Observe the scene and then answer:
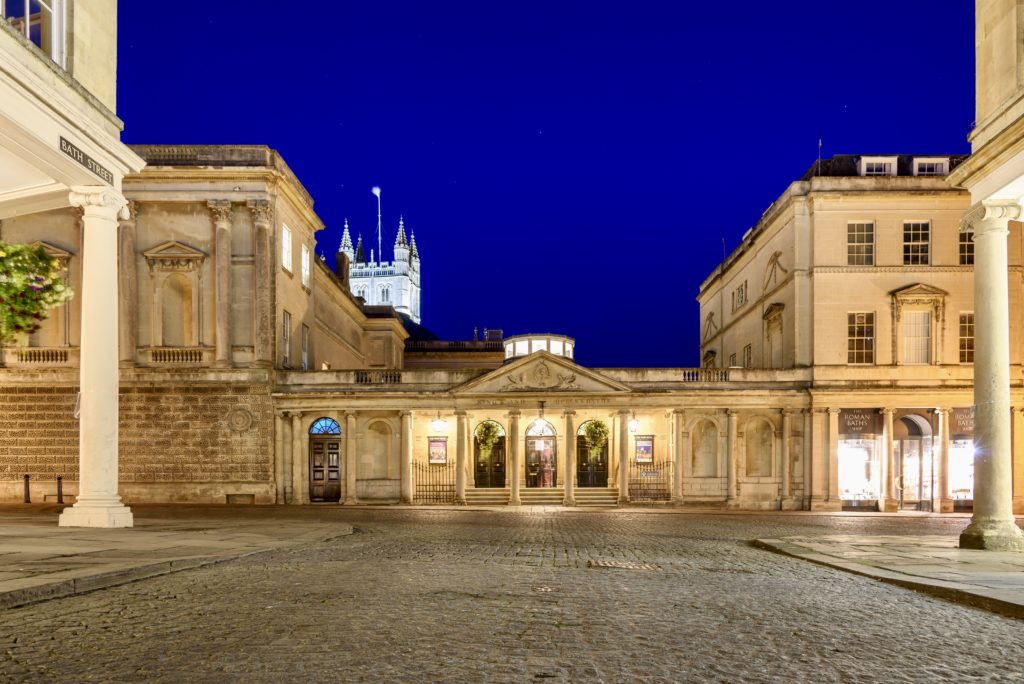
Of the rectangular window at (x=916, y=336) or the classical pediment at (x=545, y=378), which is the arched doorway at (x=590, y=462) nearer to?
the classical pediment at (x=545, y=378)

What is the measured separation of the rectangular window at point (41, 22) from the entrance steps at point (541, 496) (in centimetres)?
2421

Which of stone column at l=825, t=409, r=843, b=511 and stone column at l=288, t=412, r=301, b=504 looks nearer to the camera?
stone column at l=825, t=409, r=843, b=511

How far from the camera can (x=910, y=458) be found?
3344 cm

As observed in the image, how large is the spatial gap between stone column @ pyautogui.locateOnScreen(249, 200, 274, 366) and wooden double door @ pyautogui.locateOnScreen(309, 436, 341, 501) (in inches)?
156

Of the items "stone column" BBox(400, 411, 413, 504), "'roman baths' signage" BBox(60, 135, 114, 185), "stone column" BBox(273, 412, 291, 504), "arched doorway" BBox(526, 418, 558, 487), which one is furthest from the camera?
"arched doorway" BBox(526, 418, 558, 487)

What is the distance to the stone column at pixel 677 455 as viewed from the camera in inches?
1348

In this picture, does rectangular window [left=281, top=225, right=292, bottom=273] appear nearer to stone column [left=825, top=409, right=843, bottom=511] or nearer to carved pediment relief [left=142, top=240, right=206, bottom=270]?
carved pediment relief [left=142, top=240, right=206, bottom=270]

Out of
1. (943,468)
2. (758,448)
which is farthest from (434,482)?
(943,468)

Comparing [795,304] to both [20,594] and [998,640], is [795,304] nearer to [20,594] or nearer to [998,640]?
[998,640]

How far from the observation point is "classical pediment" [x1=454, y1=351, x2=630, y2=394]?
3378 cm

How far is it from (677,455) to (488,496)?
25.3 ft

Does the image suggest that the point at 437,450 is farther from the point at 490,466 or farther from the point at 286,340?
the point at 286,340

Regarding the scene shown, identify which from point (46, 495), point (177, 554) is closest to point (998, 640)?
point (177, 554)

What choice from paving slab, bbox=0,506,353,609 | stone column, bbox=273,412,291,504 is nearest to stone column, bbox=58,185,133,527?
paving slab, bbox=0,506,353,609
